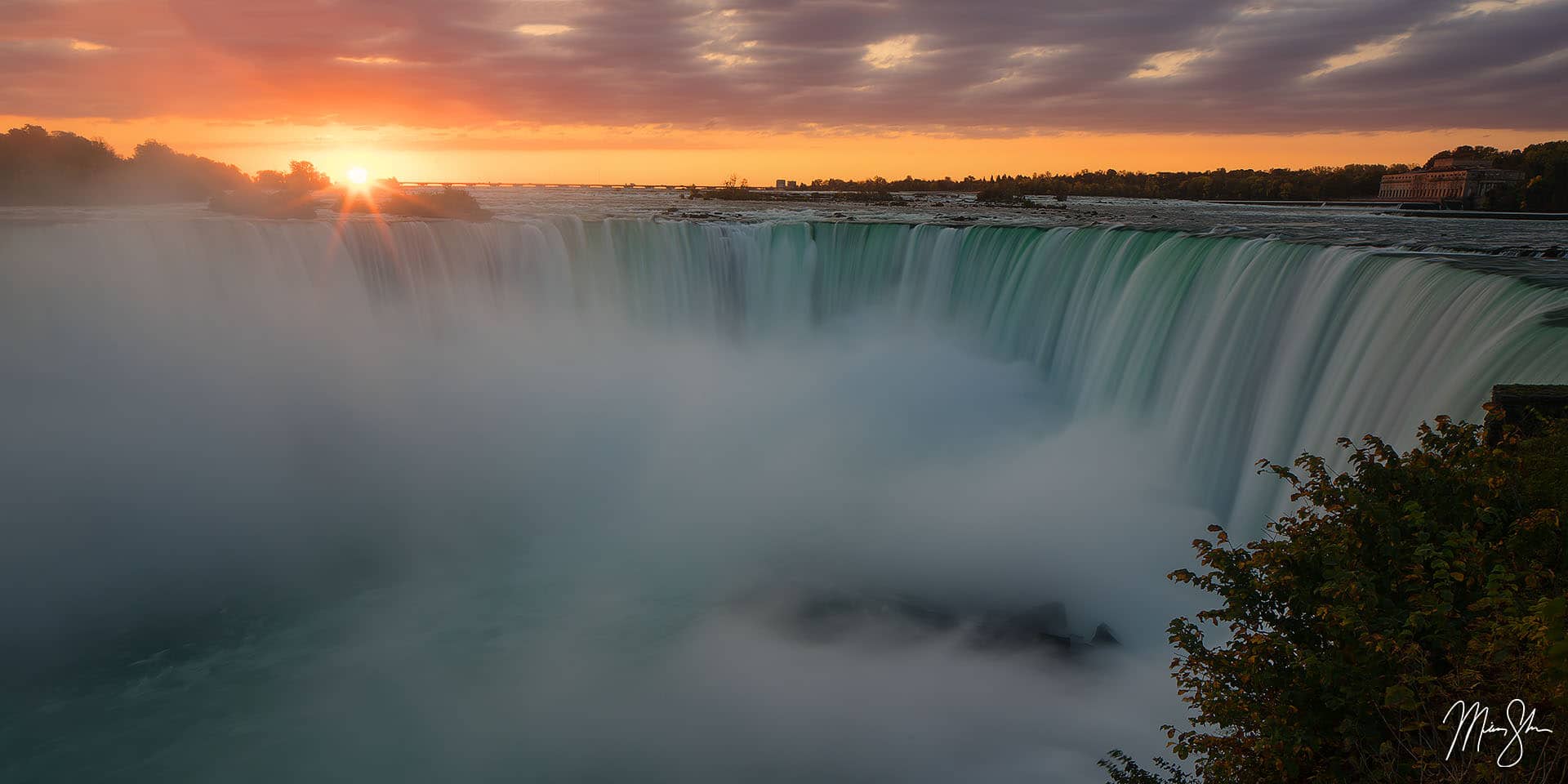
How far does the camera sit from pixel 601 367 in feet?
92.1

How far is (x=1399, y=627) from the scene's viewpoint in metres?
5.71

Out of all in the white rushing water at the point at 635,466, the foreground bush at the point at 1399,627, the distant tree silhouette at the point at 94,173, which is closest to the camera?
the foreground bush at the point at 1399,627

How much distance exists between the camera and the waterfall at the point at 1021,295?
12133 mm

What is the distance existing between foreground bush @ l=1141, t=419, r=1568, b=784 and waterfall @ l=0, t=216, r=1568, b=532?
432cm
